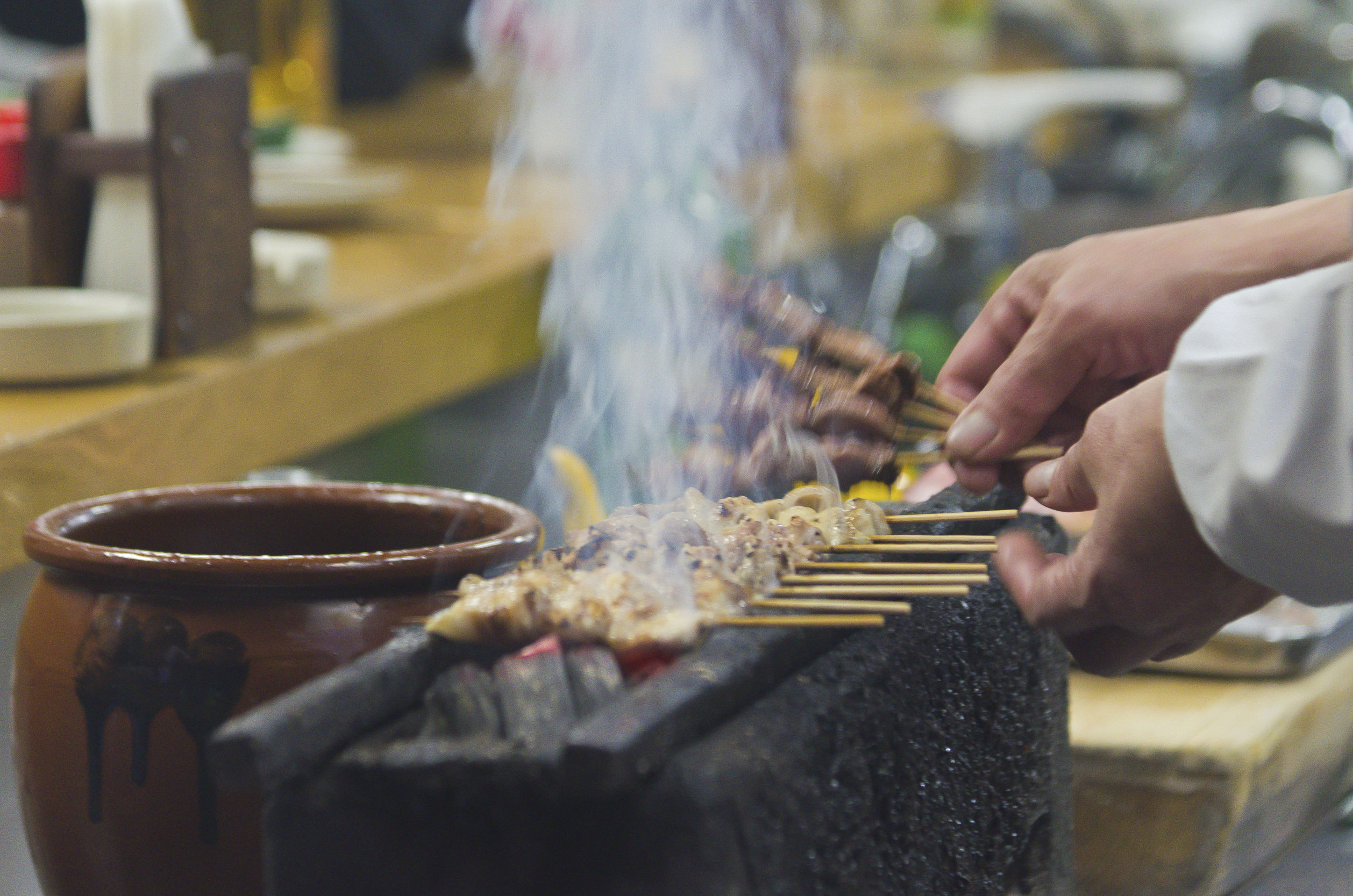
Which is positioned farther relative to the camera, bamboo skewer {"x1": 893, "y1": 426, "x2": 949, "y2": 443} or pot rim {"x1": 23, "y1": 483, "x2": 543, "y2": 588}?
bamboo skewer {"x1": 893, "y1": 426, "x2": 949, "y2": 443}

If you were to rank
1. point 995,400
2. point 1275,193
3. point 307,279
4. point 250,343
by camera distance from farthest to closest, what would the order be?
point 1275,193 < point 307,279 < point 250,343 < point 995,400

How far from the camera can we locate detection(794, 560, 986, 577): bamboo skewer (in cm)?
126

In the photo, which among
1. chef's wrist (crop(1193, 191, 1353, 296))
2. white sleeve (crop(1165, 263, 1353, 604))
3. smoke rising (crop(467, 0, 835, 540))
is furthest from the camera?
smoke rising (crop(467, 0, 835, 540))

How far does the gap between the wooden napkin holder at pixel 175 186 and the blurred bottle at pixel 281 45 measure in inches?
94.3

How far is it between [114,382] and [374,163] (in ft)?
11.8

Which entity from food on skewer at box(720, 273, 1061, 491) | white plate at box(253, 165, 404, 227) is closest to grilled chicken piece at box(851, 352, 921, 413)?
food on skewer at box(720, 273, 1061, 491)

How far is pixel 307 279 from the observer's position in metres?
3.08

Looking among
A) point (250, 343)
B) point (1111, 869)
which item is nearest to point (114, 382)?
point (250, 343)

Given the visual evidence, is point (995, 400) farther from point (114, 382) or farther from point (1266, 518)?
point (114, 382)

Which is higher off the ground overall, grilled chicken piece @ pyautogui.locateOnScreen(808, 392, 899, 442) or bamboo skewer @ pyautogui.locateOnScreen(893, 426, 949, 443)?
grilled chicken piece @ pyautogui.locateOnScreen(808, 392, 899, 442)

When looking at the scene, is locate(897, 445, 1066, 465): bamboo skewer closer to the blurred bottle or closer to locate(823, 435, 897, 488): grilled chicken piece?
locate(823, 435, 897, 488): grilled chicken piece

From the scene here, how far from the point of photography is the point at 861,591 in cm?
114

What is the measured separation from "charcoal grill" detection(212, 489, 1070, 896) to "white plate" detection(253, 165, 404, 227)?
3.04m

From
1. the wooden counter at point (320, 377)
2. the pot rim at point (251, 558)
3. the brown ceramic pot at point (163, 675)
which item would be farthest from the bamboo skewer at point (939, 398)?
the wooden counter at point (320, 377)
